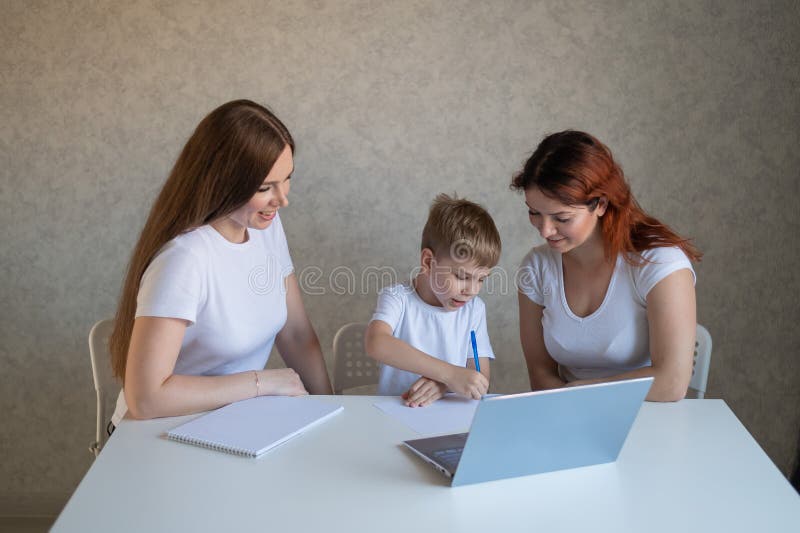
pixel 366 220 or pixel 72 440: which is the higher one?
pixel 366 220

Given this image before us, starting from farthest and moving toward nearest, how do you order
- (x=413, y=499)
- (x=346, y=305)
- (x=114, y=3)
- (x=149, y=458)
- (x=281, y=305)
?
(x=346, y=305) < (x=114, y=3) < (x=281, y=305) < (x=149, y=458) < (x=413, y=499)

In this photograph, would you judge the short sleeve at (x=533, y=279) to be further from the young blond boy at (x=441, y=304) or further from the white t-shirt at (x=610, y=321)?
the young blond boy at (x=441, y=304)

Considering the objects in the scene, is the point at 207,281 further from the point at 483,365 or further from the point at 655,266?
the point at 655,266

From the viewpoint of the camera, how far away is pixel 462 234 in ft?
5.92

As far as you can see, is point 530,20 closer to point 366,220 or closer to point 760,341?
point 366,220

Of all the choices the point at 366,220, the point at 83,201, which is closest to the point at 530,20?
the point at 366,220

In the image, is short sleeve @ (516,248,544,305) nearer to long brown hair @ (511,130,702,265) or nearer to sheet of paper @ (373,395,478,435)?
long brown hair @ (511,130,702,265)

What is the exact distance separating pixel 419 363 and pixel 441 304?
288 mm

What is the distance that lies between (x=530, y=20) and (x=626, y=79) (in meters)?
0.37

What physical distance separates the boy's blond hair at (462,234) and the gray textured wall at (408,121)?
637 millimetres

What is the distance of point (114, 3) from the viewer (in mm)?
2404

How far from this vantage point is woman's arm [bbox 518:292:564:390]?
1974 mm

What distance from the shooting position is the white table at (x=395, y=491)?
1070mm

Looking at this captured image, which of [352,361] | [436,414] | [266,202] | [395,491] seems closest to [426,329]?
[352,361]
